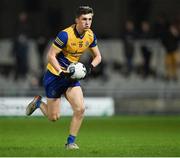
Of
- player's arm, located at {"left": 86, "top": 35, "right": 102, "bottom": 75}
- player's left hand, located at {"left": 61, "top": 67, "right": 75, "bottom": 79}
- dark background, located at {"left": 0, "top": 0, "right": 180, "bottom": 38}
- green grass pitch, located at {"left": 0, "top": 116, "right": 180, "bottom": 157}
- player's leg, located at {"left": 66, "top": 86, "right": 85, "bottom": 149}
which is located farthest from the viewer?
dark background, located at {"left": 0, "top": 0, "right": 180, "bottom": 38}

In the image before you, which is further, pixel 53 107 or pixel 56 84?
pixel 53 107

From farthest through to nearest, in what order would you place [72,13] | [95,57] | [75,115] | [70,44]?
[72,13] → [95,57] → [70,44] → [75,115]

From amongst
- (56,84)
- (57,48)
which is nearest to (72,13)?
(56,84)

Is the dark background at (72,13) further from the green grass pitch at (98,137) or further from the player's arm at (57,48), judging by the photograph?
the player's arm at (57,48)

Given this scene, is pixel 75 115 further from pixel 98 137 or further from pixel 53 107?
pixel 98 137

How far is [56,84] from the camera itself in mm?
14062

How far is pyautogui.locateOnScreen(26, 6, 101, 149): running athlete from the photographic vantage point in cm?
1352

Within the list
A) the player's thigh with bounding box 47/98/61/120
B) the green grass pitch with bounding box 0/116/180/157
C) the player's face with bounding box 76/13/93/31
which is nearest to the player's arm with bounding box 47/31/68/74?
the player's face with bounding box 76/13/93/31

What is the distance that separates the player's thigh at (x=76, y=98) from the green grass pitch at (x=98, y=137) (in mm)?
738

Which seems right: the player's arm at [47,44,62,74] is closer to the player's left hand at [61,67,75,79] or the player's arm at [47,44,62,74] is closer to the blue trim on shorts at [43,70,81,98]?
the player's left hand at [61,67,75,79]

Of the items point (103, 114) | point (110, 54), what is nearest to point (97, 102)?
point (103, 114)

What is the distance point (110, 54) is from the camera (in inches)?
1119

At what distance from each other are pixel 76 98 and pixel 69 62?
0.74m

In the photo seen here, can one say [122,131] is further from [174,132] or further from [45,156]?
[45,156]
